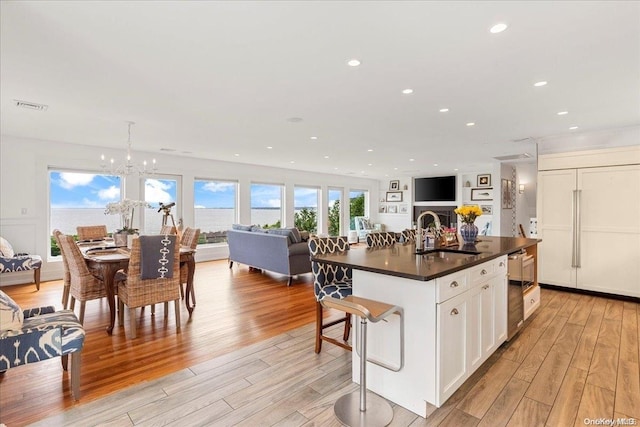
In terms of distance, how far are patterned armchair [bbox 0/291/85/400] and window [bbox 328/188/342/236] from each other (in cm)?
923

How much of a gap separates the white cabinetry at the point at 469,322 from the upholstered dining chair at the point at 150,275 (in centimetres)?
259

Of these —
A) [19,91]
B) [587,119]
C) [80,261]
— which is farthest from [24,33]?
[587,119]

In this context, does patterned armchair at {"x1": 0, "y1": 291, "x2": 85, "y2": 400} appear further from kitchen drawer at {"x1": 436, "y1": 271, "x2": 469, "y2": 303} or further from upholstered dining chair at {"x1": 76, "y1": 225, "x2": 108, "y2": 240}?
upholstered dining chair at {"x1": 76, "y1": 225, "x2": 108, "y2": 240}

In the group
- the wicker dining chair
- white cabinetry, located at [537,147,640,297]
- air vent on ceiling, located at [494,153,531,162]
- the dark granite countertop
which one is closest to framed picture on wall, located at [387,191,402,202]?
air vent on ceiling, located at [494,153,531,162]

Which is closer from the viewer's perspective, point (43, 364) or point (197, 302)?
point (43, 364)

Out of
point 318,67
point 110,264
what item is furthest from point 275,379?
point 318,67

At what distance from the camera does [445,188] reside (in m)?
11.0

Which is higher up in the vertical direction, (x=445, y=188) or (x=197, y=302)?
(x=445, y=188)

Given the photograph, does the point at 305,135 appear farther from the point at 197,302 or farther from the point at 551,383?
the point at 551,383

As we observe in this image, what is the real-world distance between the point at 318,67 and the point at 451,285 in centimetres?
191

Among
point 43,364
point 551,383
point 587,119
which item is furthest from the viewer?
point 587,119

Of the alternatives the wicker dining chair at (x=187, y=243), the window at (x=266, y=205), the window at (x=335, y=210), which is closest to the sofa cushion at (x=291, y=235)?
the wicker dining chair at (x=187, y=243)

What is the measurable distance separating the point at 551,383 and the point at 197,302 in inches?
152

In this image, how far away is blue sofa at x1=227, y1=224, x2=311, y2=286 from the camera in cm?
540
